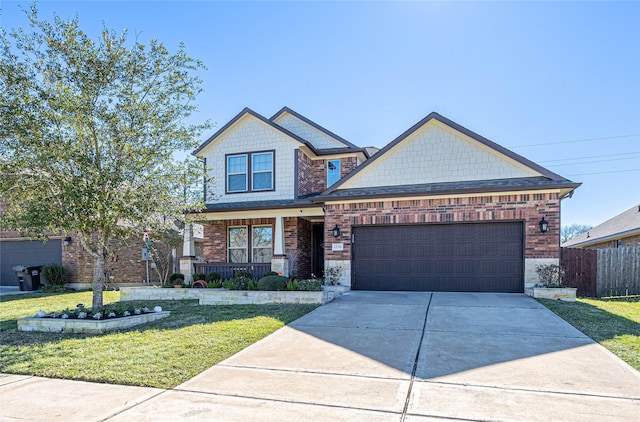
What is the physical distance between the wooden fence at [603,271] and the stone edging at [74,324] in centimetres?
1256

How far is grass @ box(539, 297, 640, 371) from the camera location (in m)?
5.61

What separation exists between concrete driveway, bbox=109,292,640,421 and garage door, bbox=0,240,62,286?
590 inches

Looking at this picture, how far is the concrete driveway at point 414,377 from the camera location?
3.70m

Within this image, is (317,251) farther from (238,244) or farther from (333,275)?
(333,275)

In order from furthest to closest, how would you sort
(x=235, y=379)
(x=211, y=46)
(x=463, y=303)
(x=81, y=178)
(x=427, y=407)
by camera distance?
(x=211, y=46), (x=463, y=303), (x=81, y=178), (x=235, y=379), (x=427, y=407)

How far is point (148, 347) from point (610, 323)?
8060 millimetres

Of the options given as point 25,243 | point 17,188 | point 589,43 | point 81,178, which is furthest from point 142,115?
point 25,243

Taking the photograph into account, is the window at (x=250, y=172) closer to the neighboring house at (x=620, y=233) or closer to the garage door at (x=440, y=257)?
the garage door at (x=440, y=257)

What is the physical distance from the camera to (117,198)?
7.88m

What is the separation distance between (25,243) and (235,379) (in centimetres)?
→ 1812

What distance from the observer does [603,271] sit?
12852 millimetres

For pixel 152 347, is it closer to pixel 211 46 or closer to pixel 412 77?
pixel 211 46

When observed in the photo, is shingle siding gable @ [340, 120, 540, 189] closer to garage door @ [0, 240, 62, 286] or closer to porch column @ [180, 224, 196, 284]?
porch column @ [180, 224, 196, 284]

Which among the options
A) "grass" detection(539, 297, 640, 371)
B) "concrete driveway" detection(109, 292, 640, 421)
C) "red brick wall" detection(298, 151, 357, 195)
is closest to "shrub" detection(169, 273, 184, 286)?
"red brick wall" detection(298, 151, 357, 195)
